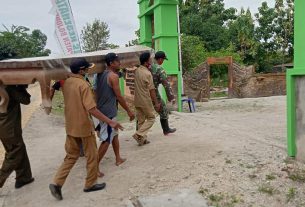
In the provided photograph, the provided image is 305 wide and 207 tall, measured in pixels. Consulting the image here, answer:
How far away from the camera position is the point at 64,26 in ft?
35.5

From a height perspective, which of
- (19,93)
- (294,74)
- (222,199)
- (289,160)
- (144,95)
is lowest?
(222,199)

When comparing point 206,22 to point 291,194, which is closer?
point 291,194

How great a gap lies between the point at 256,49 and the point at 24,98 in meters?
26.6

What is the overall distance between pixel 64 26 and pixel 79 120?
619 cm

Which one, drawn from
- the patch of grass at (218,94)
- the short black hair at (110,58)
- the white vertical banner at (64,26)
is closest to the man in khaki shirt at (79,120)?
the short black hair at (110,58)

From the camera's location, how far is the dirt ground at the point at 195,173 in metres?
4.85

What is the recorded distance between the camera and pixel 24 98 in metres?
5.87

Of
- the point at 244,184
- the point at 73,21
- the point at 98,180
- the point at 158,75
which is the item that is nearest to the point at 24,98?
the point at 98,180

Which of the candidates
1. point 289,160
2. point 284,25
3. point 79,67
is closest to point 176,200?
point 289,160

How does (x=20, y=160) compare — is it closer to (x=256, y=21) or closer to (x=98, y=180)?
(x=98, y=180)

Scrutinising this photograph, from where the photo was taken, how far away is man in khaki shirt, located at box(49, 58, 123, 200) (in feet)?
16.9

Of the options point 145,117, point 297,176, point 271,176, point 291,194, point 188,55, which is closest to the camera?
point 291,194

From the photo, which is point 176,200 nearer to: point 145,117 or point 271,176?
point 271,176

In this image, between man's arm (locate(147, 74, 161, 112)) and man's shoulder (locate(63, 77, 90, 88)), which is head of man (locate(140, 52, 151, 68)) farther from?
man's shoulder (locate(63, 77, 90, 88))
